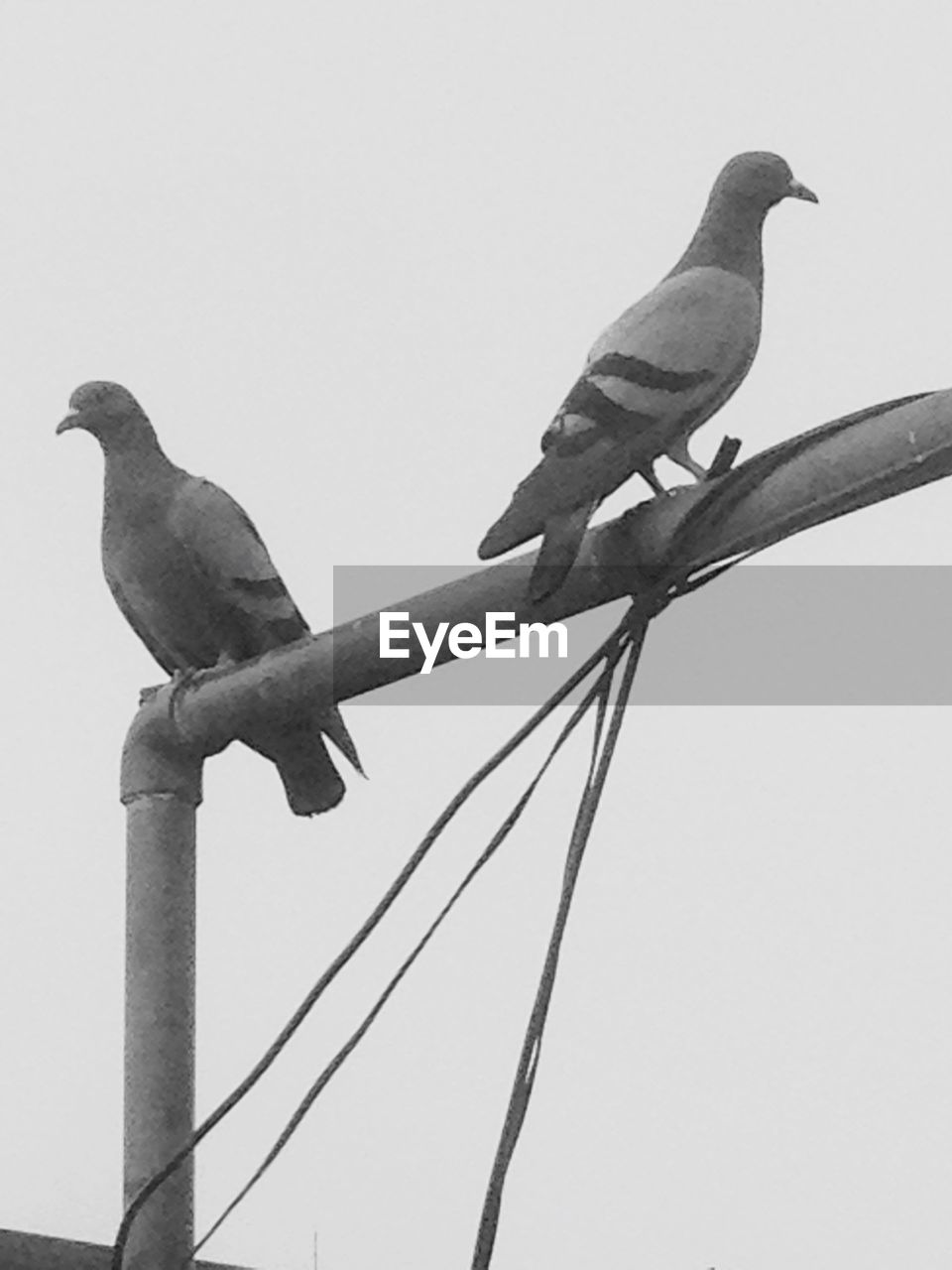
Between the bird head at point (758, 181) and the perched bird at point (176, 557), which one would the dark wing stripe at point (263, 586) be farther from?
the bird head at point (758, 181)

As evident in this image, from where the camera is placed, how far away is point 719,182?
595 centimetres

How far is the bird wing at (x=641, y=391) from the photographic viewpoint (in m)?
4.20

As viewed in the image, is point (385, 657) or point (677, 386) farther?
point (677, 386)

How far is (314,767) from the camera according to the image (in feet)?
16.6

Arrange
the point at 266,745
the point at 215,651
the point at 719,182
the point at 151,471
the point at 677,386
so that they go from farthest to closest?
the point at 151,471, the point at 215,651, the point at 719,182, the point at 677,386, the point at 266,745

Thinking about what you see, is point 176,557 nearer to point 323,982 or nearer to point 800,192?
point 800,192

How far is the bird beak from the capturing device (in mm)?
6094

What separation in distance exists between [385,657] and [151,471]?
3443 mm

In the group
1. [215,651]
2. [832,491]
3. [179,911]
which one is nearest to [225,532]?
[215,651]

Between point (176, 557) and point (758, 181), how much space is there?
178cm

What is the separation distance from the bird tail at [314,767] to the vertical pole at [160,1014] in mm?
785

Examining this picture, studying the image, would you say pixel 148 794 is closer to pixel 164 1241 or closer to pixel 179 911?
pixel 179 911

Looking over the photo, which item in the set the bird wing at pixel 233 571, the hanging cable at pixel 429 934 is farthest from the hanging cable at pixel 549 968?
the bird wing at pixel 233 571

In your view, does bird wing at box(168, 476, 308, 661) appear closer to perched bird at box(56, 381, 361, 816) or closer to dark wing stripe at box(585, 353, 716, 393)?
perched bird at box(56, 381, 361, 816)
